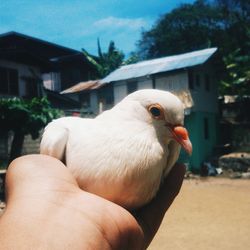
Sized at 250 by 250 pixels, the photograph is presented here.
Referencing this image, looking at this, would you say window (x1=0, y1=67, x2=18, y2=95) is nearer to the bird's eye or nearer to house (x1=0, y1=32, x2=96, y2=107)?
house (x1=0, y1=32, x2=96, y2=107)

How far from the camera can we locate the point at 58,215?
1804mm

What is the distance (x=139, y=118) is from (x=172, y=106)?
209 millimetres

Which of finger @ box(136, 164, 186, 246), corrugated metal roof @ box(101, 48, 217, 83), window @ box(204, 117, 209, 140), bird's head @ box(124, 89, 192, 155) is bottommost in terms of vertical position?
window @ box(204, 117, 209, 140)

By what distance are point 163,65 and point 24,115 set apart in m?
10.4

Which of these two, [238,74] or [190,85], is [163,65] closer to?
[190,85]

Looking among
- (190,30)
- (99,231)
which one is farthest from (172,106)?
(190,30)

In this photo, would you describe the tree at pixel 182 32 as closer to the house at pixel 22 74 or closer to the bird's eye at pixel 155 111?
the house at pixel 22 74

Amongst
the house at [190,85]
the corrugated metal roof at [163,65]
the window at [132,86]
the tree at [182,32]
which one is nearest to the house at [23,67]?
the house at [190,85]

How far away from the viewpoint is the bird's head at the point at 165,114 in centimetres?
218

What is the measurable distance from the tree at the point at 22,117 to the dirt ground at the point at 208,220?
7.23 meters

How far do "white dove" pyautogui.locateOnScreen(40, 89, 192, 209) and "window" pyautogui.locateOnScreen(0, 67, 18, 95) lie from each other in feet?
70.8

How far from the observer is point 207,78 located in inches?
1000

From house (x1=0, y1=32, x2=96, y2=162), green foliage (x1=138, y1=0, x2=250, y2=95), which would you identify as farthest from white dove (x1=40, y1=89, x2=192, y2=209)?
green foliage (x1=138, y1=0, x2=250, y2=95)

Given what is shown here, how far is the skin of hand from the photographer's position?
5.41ft
